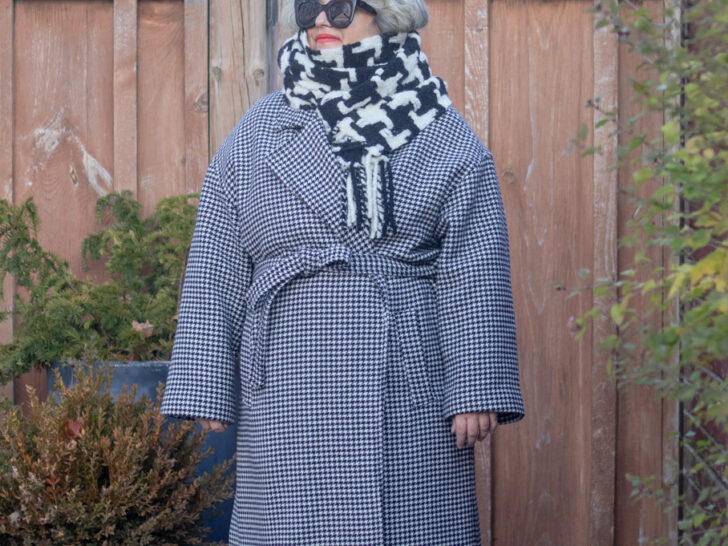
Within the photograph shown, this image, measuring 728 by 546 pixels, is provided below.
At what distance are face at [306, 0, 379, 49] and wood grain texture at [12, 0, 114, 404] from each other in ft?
4.54

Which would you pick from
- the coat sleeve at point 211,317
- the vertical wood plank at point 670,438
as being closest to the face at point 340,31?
the coat sleeve at point 211,317

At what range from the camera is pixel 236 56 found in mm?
3725

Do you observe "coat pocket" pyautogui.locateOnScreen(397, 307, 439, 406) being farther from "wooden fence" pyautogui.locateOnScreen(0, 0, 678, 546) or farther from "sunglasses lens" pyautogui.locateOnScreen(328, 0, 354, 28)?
"wooden fence" pyautogui.locateOnScreen(0, 0, 678, 546)

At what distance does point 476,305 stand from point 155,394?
1188 millimetres

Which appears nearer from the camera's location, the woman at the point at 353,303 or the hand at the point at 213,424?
the woman at the point at 353,303

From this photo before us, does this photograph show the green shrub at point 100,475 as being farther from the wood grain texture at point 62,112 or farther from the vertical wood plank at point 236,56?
the vertical wood plank at point 236,56

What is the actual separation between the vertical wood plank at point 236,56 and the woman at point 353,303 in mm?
1019

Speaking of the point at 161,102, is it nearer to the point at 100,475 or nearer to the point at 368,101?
the point at 368,101

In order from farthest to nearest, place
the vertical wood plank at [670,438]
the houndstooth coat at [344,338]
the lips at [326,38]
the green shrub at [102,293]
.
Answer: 1. the vertical wood plank at [670,438]
2. the green shrub at [102,293]
3. the lips at [326,38]
4. the houndstooth coat at [344,338]

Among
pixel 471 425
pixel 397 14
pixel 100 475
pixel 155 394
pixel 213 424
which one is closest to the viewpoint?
pixel 471 425

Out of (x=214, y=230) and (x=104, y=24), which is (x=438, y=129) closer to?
(x=214, y=230)

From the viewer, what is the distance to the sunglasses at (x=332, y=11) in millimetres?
2637

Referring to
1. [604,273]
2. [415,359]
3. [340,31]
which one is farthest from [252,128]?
[604,273]

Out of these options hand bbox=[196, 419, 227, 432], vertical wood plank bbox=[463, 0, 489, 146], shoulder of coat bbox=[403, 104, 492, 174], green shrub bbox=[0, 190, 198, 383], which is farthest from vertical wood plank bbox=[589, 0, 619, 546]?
hand bbox=[196, 419, 227, 432]
